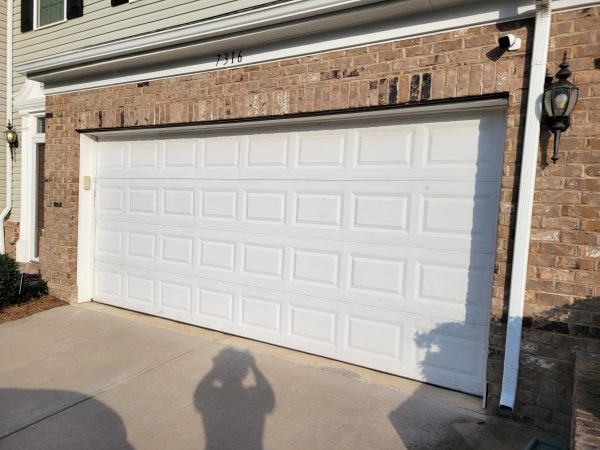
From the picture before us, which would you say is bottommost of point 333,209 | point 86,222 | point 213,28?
point 86,222

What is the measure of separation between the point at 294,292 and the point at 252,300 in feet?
1.96

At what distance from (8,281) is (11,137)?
3325 millimetres

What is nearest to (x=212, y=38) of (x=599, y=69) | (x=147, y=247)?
(x=147, y=247)

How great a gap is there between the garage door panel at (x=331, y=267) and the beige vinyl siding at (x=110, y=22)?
2.98m

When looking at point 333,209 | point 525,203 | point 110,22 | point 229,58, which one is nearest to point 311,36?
point 229,58

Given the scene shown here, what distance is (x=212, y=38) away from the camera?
4.85 m

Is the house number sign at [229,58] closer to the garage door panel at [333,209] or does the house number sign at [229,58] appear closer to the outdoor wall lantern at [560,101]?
the garage door panel at [333,209]

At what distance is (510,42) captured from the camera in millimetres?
3314

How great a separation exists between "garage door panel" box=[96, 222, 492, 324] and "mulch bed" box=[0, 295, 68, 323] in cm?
139

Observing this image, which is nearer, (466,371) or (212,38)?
(466,371)

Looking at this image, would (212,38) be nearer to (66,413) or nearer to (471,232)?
(471,232)

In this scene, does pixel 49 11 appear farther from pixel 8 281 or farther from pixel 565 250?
pixel 565 250

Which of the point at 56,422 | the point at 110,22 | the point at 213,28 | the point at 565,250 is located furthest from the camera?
the point at 110,22

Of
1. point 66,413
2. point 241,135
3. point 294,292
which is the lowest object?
point 66,413
